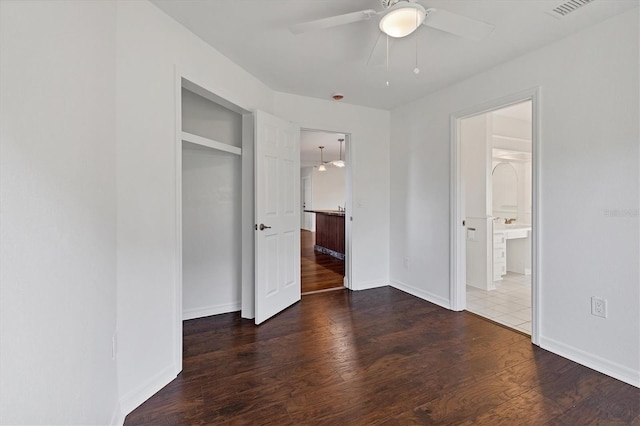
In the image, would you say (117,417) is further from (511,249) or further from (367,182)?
(511,249)

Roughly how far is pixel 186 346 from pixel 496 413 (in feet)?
7.24

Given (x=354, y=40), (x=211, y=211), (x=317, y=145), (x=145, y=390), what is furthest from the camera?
(x=317, y=145)

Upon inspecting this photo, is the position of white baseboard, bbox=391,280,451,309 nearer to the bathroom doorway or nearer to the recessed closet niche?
the bathroom doorway

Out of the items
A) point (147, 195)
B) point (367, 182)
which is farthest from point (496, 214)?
point (147, 195)

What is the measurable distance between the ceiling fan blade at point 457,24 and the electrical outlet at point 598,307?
1.99 meters

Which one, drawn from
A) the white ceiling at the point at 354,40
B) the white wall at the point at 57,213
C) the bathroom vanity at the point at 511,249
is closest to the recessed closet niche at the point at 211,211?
the white ceiling at the point at 354,40

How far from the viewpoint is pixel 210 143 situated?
2598mm

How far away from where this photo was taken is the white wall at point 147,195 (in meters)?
1.68

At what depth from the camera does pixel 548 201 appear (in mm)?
2387

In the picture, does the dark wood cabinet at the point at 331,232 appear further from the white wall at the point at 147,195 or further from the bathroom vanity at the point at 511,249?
the white wall at the point at 147,195

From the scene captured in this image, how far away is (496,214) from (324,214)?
3.40 meters

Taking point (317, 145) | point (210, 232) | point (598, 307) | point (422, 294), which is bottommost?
point (422, 294)

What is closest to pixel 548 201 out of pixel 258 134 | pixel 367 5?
pixel 367 5

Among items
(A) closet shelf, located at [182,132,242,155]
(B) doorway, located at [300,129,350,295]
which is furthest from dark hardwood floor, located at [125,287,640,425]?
(A) closet shelf, located at [182,132,242,155]
